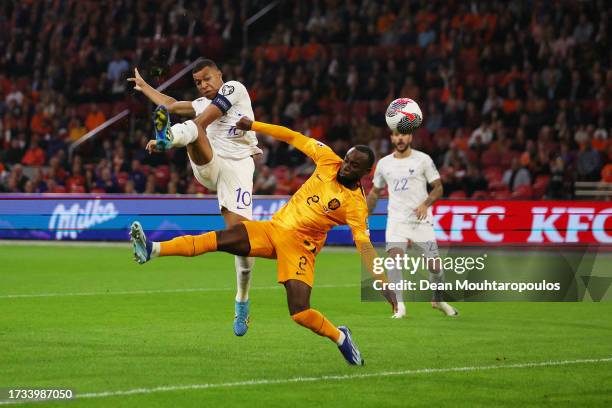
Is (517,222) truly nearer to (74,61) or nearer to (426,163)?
(426,163)

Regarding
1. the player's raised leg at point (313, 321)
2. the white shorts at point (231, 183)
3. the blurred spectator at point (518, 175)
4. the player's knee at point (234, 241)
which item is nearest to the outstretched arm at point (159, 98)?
the white shorts at point (231, 183)

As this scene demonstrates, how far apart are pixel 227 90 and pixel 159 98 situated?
0.75m

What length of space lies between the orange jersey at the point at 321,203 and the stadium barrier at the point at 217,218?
41.7ft

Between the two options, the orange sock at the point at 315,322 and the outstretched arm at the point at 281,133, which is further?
the outstretched arm at the point at 281,133

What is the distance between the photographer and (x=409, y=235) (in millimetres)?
14648

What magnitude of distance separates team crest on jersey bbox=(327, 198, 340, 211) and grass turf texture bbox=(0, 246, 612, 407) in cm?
134

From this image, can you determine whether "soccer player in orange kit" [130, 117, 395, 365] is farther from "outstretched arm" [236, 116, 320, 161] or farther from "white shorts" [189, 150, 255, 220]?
"white shorts" [189, 150, 255, 220]

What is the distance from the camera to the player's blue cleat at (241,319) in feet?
38.1

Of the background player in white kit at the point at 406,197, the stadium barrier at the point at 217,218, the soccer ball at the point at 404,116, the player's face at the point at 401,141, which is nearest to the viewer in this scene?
the soccer ball at the point at 404,116

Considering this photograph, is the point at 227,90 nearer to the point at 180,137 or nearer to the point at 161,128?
the point at 180,137

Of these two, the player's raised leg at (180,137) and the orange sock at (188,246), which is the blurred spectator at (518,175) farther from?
the orange sock at (188,246)

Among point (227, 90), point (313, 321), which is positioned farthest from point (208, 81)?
point (313, 321)

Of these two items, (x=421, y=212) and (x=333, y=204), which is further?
(x=421, y=212)

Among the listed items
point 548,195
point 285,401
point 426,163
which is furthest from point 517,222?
point 285,401
